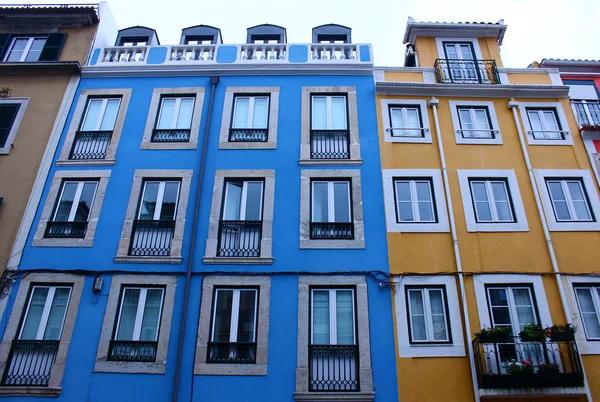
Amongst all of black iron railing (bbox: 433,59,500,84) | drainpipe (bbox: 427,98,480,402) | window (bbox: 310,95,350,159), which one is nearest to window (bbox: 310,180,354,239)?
window (bbox: 310,95,350,159)

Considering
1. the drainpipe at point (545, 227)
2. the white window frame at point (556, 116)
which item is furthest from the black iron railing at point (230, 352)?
the white window frame at point (556, 116)

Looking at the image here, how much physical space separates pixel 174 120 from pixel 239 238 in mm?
4635

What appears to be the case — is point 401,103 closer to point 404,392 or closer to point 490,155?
point 490,155

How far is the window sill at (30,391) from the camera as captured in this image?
34.2ft

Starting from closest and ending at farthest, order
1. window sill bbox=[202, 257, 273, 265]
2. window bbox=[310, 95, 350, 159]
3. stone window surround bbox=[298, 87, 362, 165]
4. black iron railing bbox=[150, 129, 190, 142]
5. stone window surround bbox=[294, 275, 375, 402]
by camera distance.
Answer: stone window surround bbox=[294, 275, 375, 402]
window sill bbox=[202, 257, 273, 265]
stone window surround bbox=[298, 87, 362, 165]
window bbox=[310, 95, 350, 159]
black iron railing bbox=[150, 129, 190, 142]

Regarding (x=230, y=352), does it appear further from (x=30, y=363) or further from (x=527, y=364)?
(x=527, y=364)

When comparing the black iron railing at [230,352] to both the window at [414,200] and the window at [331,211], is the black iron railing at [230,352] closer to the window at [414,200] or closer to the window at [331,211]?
the window at [331,211]

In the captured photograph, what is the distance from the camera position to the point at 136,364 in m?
10.7

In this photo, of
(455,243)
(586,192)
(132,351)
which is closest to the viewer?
(132,351)

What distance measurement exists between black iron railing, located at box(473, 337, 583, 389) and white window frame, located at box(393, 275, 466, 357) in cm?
50

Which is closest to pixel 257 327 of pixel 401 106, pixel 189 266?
pixel 189 266

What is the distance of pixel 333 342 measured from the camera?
10.9 m

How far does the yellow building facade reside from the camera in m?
10.4

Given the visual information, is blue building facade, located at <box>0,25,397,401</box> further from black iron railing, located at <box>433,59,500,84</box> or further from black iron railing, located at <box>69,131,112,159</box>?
black iron railing, located at <box>433,59,500,84</box>
